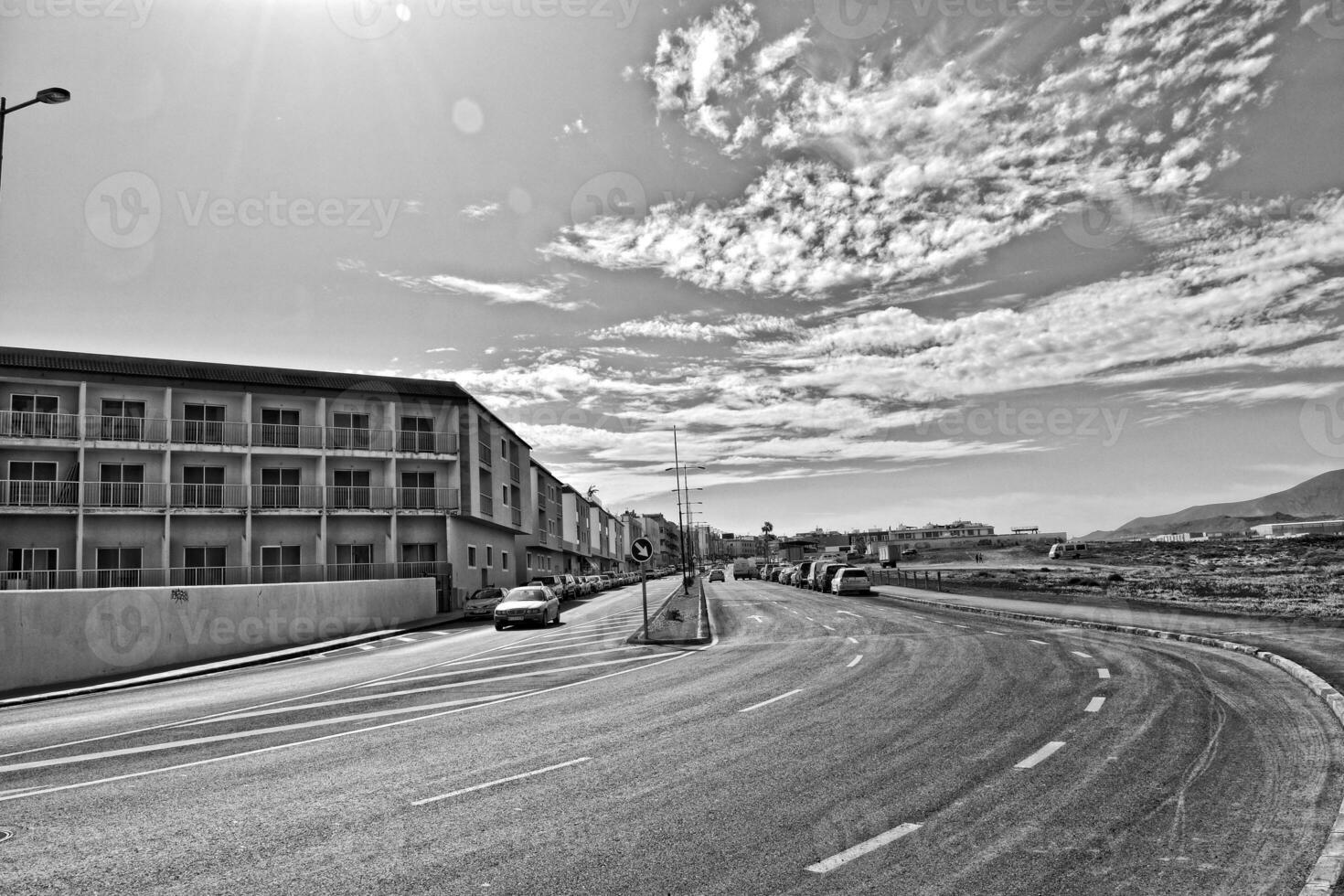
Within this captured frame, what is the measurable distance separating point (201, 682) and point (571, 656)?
8.98 m

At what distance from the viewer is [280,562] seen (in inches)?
1597

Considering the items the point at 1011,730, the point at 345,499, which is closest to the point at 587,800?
the point at 1011,730

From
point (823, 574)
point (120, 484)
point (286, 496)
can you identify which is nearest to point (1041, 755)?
point (286, 496)

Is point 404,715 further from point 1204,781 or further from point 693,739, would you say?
point 1204,781

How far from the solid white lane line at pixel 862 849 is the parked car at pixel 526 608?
27206 mm

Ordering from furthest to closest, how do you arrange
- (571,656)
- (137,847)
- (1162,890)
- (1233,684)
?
(571,656) → (1233,684) → (137,847) → (1162,890)

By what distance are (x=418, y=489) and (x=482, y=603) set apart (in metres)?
7.49

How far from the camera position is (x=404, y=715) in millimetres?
12594

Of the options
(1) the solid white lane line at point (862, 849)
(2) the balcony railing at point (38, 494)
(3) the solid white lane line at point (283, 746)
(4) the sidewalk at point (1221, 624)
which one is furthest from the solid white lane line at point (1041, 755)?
(2) the balcony railing at point (38, 494)

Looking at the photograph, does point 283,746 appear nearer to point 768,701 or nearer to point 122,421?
point 768,701

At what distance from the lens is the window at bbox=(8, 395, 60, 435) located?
3578cm

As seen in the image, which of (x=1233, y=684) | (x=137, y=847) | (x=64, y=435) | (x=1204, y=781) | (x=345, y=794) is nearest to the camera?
(x=137, y=847)

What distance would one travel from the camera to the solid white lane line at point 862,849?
5.57 meters

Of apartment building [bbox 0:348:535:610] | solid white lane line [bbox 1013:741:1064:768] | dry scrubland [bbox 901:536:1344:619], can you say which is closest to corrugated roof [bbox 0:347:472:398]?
apartment building [bbox 0:348:535:610]
